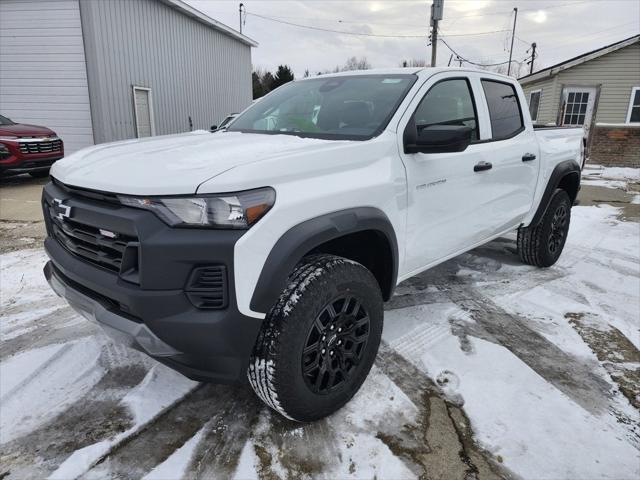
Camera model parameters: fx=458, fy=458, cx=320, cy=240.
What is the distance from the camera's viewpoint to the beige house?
14.9 meters

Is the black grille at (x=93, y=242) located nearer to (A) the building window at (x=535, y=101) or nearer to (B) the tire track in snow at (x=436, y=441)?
(B) the tire track in snow at (x=436, y=441)

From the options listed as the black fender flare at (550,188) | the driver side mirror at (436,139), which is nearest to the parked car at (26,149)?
the driver side mirror at (436,139)

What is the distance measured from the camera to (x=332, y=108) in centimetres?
306

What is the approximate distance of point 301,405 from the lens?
2.16 meters

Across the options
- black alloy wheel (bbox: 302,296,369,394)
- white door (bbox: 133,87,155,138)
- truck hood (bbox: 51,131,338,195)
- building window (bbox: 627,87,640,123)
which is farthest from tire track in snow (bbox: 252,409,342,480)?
building window (bbox: 627,87,640,123)

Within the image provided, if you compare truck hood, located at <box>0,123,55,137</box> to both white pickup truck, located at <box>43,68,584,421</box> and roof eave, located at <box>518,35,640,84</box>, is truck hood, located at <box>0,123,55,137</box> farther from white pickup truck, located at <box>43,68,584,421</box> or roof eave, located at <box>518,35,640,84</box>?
roof eave, located at <box>518,35,640,84</box>

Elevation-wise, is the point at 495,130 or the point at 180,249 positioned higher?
→ the point at 495,130

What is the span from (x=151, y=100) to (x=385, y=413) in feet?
46.4

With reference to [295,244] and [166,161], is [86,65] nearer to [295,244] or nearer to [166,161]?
[166,161]

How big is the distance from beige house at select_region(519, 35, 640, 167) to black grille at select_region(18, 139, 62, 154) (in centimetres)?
1365

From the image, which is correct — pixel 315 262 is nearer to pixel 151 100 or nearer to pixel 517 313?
pixel 517 313

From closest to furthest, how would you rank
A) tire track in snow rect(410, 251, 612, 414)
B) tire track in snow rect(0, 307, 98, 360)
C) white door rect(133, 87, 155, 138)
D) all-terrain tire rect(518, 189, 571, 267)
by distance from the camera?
tire track in snow rect(410, 251, 612, 414)
tire track in snow rect(0, 307, 98, 360)
all-terrain tire rect(518, 189, 571, 267)
white door rect(133, 87, 155, 138)

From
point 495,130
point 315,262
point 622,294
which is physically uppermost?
point 495,130

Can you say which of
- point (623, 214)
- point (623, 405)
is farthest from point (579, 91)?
point (623, 405)
